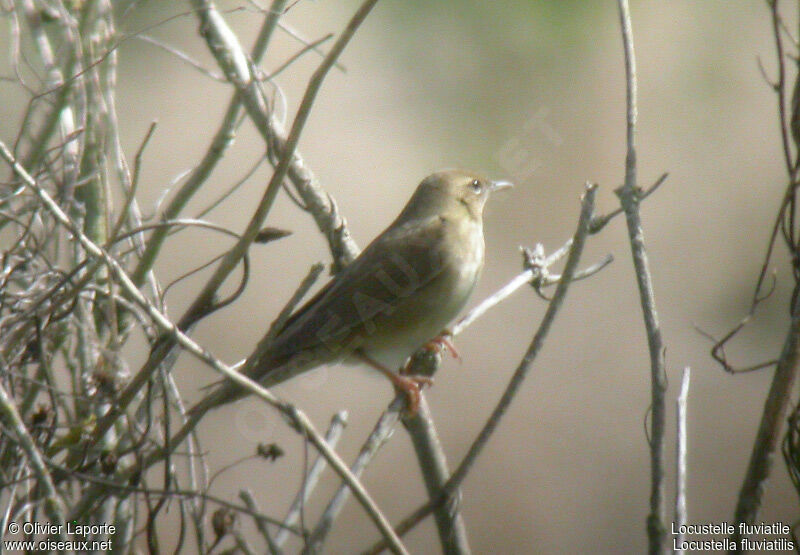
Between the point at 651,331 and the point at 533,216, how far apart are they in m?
3.06

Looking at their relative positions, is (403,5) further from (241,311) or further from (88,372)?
(88,372)

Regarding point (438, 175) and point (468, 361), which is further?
point (468, 361)

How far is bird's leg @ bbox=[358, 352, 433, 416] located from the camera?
298 cm

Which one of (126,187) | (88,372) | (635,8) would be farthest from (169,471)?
(635,8)

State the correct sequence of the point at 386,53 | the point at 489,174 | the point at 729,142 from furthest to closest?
the point at 729,142 → the point at 386,53 → the point at 489,174

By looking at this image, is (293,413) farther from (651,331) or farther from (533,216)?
(533,216)

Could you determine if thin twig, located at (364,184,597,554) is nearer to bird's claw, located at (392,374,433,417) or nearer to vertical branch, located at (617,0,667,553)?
vertical branch, located at (617,0,667,553)

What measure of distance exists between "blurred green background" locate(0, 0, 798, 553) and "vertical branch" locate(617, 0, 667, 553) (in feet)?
7.39

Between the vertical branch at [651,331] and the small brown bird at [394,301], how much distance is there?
1.24 meters

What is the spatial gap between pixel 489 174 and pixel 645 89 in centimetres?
208

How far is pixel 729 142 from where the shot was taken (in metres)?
6.09

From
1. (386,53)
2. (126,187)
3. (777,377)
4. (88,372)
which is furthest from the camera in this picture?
(386,53)

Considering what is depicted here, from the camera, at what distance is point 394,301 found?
3502 millimetres

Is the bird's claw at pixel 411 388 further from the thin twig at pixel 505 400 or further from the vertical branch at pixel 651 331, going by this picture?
the vertical branch at pixel 651 331
